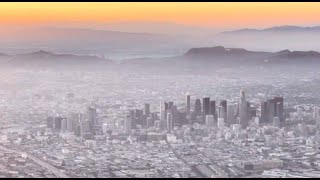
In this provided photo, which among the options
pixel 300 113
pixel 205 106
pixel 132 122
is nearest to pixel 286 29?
pixel 300 113

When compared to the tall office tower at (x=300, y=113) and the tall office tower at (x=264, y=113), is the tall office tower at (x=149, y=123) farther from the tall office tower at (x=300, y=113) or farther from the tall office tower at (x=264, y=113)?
the tall office tower at (x=300, y=113)

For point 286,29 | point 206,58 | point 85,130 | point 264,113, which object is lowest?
point 85,130

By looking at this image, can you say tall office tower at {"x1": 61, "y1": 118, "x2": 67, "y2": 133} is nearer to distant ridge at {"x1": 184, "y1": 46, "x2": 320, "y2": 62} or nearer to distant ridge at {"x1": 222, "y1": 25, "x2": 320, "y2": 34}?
distant ridge at {"x1": 184, "y1": 46, "x2": 320, "y2": 62}

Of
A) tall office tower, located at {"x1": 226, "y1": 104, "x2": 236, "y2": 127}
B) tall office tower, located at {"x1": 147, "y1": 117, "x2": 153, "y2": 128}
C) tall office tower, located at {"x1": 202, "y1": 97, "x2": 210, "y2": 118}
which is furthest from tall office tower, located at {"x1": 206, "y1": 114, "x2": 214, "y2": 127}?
tall office tower, located at {"x1": 147, "y1": 117, "x2": 153, "y2": 128}

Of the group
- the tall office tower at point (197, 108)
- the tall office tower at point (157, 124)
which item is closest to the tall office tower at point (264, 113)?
the tall office tower at point (197, 108)

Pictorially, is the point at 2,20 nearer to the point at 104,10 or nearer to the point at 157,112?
the point at 104,10

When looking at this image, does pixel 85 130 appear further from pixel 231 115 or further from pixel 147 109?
pixel 231 115

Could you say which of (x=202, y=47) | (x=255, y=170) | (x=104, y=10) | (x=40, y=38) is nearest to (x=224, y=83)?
(x=202, y=47)

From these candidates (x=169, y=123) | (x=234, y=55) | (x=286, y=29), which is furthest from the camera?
(x=286, y=29)

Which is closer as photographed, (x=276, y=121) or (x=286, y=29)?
(x=276, y=121)

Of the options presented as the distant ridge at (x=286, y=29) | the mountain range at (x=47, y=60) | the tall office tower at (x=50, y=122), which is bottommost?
the tall office tower at (x=50, y=122)

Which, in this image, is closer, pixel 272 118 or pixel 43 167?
pixel 43 167
